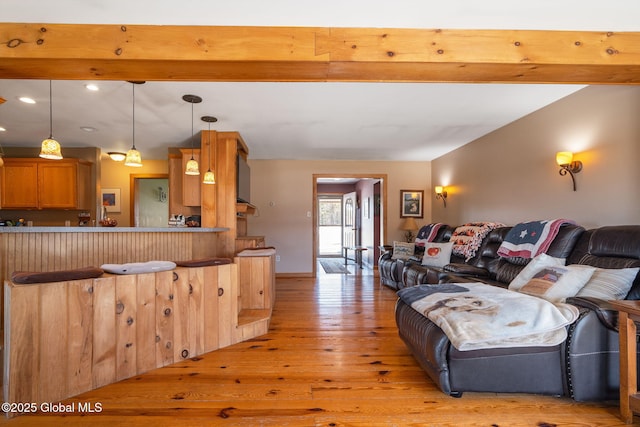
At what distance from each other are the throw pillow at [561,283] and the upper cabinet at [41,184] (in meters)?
6.36

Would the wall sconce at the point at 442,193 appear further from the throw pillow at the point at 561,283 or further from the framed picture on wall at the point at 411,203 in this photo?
the throw pillow at the point at 561,283

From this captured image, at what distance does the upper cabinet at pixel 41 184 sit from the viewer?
17.5ft

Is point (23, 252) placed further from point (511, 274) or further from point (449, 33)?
point (511, 274)

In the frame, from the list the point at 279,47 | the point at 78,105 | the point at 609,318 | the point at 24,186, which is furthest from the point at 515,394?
the point at 24,186

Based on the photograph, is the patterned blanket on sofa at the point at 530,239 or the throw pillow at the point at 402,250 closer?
the patterned blanket on sofa at the point at 530,239

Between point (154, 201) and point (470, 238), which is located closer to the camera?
point (470, 238)

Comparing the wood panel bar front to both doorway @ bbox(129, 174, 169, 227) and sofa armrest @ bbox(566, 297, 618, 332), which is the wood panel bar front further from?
doorway @ bbox(129, 174, 169, 227)

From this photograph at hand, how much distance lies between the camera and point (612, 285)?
2121 millimetres

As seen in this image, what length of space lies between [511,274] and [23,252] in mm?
4284

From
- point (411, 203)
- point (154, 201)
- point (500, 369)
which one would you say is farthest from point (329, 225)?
point (500, 369)

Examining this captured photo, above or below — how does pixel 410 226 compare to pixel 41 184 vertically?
below

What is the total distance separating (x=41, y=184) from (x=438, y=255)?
20.5 ft

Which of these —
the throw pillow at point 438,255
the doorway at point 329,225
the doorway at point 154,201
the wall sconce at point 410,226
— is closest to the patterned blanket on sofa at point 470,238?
the throw pillow at point 438,255

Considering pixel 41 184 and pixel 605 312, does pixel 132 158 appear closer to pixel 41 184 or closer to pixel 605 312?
pixel 41 184
